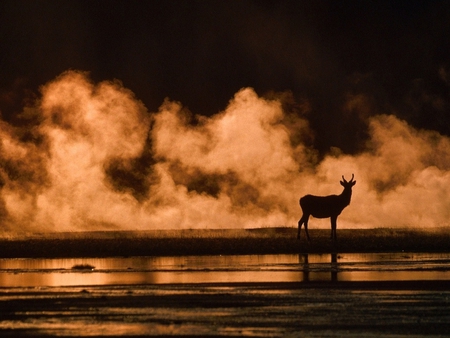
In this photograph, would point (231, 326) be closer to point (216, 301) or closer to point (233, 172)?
point (216, 301)

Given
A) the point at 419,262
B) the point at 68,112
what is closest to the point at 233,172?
the point at 68,112

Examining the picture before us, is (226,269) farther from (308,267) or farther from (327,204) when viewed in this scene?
(327,204)

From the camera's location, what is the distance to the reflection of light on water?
3688 centimetres

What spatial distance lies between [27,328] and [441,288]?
39.2ft

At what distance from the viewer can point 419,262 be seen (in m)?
44.0

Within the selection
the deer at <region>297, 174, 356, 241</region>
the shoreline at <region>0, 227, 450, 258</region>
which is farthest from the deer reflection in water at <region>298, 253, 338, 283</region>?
the deer at <region>297, 174, 356, 241</region>

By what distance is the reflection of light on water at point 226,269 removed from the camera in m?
36.9

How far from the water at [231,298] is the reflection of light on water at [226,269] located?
35 millimetres

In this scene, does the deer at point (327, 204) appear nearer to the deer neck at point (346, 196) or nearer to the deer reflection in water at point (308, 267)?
the deer neck at point (346, 196)

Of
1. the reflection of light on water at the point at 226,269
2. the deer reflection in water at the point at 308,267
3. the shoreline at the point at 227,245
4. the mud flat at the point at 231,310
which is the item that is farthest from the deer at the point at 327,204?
the mud flat at the point at 231,310

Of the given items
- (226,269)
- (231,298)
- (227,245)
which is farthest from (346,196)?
(231,298)

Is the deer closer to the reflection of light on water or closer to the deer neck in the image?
the deer neck

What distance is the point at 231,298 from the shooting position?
1218 inches

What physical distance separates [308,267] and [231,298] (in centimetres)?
1082
